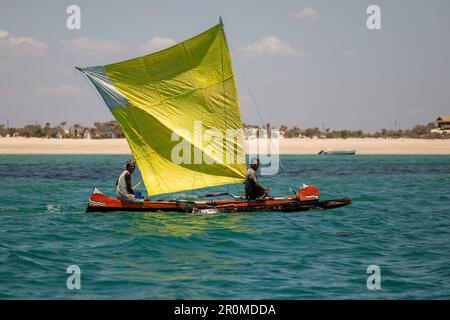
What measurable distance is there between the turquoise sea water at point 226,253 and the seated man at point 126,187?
0.65 metres

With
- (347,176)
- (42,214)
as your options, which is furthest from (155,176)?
(347,176)

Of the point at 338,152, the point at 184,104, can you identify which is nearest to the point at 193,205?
the point at 184,104

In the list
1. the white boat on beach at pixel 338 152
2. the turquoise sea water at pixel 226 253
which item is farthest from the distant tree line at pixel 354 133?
the turquoise sea water at pixel 226 253

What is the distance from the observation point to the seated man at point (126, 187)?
22.2 meters

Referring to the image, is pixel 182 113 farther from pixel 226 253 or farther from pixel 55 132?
pixel 55 132

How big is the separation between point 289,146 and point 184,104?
3413 inches

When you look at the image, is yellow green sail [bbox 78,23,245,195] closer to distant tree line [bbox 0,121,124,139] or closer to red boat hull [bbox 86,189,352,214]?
red boat hull [bbox 86,189,352,214]

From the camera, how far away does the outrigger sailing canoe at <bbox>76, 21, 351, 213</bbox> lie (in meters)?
21.8

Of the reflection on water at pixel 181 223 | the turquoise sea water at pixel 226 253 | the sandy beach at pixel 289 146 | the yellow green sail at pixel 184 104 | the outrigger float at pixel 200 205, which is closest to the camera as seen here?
the turquoise sea water at pixel 226 253

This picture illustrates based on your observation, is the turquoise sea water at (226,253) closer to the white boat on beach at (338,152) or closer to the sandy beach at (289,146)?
the white boat on beach at (338,152)

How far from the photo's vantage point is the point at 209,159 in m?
22.4

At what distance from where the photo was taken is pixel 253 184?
2278cm

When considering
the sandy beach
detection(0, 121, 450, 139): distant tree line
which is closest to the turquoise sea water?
the sandy beach

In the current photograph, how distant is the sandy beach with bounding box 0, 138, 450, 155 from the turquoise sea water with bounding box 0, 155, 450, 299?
74.0m
